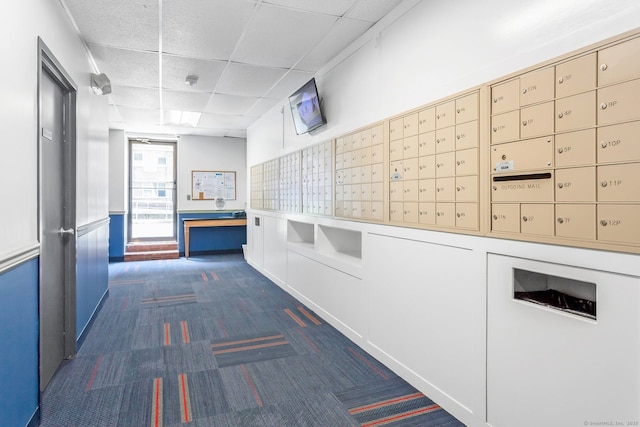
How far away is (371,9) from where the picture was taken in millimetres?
2426

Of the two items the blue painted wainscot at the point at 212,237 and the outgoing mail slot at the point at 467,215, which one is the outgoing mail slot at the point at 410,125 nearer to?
the outgoing mail slot at the point at 467,215

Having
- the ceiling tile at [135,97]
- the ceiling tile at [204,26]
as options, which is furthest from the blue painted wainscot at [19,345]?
the ceiling tile at [135,97]

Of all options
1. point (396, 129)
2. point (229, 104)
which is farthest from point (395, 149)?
point (229, 104)

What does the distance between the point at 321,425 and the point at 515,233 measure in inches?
51.3

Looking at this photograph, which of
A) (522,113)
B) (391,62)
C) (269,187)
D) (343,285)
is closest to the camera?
(522,113)

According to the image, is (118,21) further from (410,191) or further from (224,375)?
(224,375)

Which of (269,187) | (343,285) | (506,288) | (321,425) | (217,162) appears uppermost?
(217,162)

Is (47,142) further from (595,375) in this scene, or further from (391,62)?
(595,375)

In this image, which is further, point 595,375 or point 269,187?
point 269,187

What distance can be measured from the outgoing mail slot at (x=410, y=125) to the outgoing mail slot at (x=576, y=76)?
0.85m

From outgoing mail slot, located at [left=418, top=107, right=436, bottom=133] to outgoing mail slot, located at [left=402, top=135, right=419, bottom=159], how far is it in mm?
70

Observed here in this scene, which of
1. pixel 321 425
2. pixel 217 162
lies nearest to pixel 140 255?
pixel 217 162

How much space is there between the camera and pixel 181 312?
3.62 m

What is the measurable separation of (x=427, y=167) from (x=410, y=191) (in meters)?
0.20
